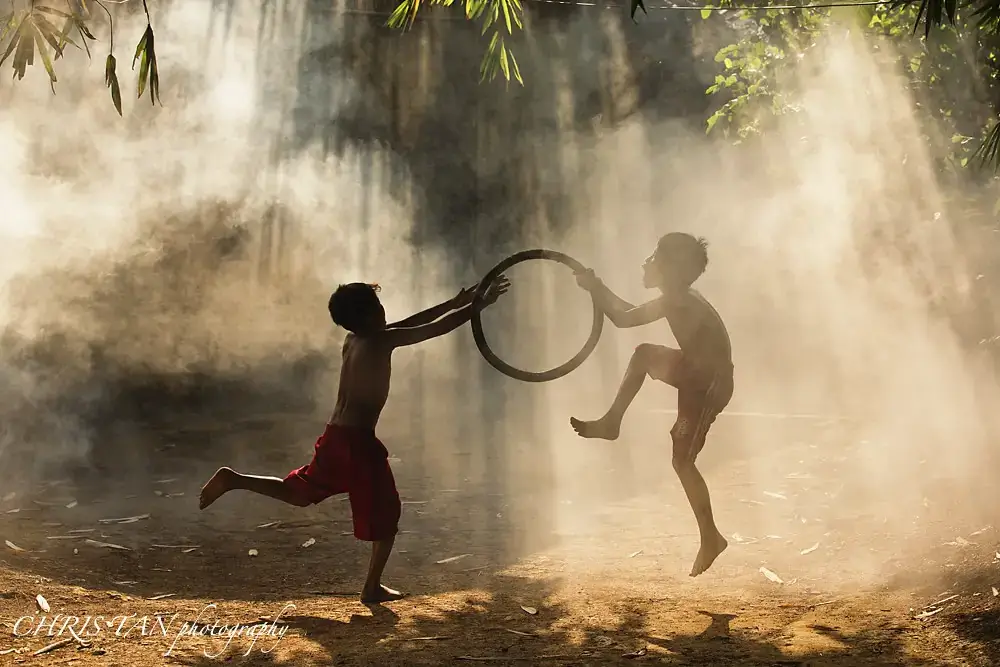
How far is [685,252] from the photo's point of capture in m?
5.16

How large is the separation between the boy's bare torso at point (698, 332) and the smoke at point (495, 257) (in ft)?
4.74

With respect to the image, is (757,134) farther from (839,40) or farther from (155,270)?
(155,270)

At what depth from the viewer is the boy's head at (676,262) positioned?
5.14 meters

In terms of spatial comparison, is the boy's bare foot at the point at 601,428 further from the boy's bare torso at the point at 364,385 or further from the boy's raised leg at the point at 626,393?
the boy's bare torso at the point at 364,385

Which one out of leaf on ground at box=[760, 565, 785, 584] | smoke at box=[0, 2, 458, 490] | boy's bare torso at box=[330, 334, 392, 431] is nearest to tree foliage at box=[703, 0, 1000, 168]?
leaf on ground at box=[760, 565, 785, 584]

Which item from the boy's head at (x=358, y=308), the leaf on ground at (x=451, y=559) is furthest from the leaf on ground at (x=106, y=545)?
the boy's head at (x=358, y=308)

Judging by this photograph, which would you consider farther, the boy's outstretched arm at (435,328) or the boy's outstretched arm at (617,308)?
the boy's outstretched arm at (617,308)

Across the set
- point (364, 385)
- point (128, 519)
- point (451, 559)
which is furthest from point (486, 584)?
point (128, 519)

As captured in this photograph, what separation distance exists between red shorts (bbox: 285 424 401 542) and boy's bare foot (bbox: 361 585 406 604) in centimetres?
27

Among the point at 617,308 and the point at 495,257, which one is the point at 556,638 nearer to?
the point at 617,308

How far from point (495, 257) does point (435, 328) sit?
10000mm

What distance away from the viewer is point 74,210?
10891 mm

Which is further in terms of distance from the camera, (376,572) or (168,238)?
(168,238)

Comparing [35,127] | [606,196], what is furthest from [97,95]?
[606,196]
